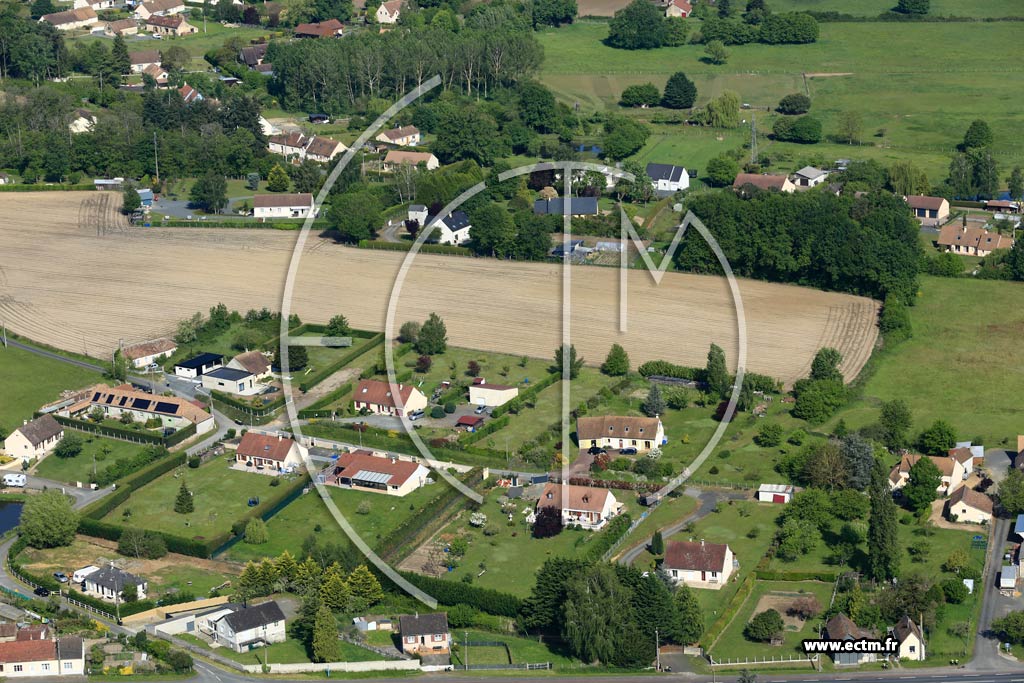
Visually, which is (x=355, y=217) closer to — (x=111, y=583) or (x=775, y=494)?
(x=775, y=494)

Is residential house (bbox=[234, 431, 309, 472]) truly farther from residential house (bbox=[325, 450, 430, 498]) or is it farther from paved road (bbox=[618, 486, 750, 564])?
paved road (bbox=[618, 486, 750, 564])

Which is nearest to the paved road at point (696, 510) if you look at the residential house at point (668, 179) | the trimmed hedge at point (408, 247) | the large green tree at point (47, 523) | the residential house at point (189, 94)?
the large green tree at point (47, 523)

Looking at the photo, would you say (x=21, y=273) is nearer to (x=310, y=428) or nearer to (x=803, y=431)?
(x=310, y=428)

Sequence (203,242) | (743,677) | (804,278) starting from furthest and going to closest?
1. (203,242)
2. (804,278)
3. (743,677)

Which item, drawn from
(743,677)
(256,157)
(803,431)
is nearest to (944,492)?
(803,431)

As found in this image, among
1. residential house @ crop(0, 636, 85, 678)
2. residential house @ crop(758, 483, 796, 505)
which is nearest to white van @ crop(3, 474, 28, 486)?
residential house @ crop(0, 636, 85, 678)

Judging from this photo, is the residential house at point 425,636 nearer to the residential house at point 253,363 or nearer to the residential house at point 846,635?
the residential house at point 846,635
